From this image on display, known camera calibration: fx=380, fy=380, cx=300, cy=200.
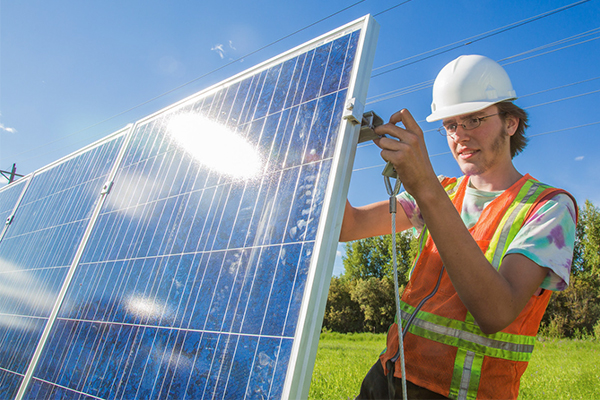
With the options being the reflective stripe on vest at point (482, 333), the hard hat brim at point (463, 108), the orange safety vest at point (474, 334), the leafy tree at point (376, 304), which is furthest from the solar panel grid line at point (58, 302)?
→ the leafy tree at point (376, 304)

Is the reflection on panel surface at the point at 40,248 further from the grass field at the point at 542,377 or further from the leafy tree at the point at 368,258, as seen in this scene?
the leafy tree at the point at 368,258

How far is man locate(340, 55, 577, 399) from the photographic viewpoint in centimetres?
156

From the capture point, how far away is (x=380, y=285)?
1331 inches

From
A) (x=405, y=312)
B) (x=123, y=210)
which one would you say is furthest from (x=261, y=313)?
(x=123, y=210)

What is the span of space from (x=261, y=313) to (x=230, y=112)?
186 cm

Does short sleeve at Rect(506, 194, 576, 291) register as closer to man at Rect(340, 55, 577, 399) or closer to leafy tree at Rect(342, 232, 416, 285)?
man at Rect(340, 55, 577, 399)

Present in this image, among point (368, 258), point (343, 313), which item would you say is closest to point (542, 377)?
point (343, 313)

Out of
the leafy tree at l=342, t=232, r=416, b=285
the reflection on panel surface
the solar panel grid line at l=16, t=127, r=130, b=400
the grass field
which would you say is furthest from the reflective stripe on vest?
the leafy tree at l=342, t=232, r=416, b=285

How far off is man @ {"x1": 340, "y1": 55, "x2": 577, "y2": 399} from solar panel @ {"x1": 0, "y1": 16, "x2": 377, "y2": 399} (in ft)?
1.60

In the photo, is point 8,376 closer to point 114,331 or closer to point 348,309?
point 114,331

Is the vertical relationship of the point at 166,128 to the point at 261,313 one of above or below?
above

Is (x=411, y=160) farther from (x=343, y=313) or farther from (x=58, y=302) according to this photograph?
(x=343, y=313)

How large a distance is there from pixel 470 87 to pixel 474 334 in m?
1.40

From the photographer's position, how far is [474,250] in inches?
59.8
